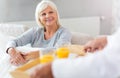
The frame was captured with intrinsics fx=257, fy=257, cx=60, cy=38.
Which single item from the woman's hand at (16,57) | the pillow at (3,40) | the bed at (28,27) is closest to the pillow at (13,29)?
the bed at (28,27)

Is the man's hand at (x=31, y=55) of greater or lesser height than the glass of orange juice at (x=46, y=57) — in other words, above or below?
below

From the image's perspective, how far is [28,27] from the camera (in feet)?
9.11

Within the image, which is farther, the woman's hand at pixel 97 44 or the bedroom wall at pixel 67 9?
the bedroom wall at pixel 67 9

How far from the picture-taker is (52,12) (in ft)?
7.46

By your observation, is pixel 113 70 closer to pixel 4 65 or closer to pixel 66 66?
pixel 66 66

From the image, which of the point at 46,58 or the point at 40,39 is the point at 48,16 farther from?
the point at 46,58

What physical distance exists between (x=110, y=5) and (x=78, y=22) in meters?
0.45

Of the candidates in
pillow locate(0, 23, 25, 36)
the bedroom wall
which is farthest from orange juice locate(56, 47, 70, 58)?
the bedroom wall

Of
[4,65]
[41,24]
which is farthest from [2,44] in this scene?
[4,65]

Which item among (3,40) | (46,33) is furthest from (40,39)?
(3,40)

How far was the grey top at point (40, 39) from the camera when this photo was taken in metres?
2.16

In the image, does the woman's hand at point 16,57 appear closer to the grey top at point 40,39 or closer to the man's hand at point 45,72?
the grey top at point 40,39

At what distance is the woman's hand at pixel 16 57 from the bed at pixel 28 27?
33 mm

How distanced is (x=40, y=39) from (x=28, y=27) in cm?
54
